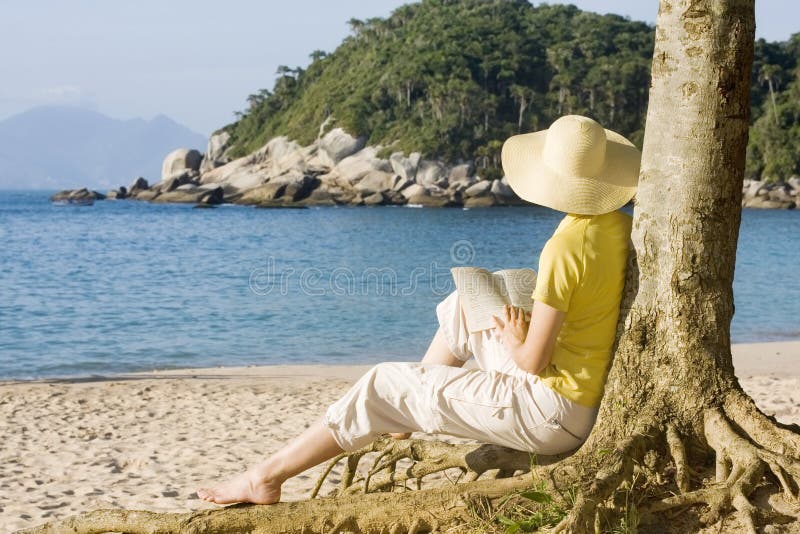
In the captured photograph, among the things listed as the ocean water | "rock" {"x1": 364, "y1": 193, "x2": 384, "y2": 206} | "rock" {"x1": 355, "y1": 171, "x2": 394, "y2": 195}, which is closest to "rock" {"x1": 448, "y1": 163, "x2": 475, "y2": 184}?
"rock" {"x1": 355, "y1": 171, "x2": 394, "y2": 195}

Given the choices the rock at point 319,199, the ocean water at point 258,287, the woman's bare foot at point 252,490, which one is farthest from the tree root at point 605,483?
the rock at point 319,199

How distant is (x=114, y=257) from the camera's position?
3288cm

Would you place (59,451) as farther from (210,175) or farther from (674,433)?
(210,175)

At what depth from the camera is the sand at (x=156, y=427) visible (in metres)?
5.68

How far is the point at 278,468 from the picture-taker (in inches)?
147

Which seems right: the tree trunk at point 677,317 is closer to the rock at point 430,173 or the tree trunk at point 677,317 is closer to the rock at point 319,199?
the rock at point 319,199

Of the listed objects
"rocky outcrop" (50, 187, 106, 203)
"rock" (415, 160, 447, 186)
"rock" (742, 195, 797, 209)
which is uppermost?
"rock" (415, 160, 447, 186)

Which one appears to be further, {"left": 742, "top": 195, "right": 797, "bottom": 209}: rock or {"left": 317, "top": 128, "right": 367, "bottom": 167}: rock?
{"left": 317, "top": 128, "right": 367, "bottom": 167}: rock

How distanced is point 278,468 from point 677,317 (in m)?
1.82

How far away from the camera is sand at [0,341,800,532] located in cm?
568

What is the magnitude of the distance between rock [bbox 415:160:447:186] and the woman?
224ft

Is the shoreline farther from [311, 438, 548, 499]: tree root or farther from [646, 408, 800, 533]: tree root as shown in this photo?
[646, 408, 800, 533]: tree root

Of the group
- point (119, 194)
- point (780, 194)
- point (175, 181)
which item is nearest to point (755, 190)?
point (780, 194)

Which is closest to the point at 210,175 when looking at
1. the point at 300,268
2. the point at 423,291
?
the point at 300,268
